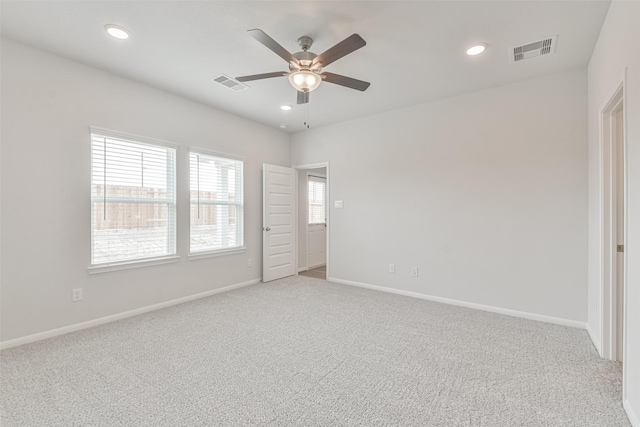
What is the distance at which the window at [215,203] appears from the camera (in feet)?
13.6

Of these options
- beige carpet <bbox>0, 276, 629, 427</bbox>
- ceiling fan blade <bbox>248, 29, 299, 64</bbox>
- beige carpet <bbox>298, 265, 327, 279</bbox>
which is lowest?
beige carpet <bbox>0, 276, 629, 427</bbox>

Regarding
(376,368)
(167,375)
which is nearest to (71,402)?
(167,375)

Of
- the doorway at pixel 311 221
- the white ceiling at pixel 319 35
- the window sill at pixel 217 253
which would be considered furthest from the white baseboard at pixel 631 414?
the window sill at pixel 217 253

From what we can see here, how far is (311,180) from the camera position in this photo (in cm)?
642

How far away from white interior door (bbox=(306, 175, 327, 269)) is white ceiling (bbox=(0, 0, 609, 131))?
305cm

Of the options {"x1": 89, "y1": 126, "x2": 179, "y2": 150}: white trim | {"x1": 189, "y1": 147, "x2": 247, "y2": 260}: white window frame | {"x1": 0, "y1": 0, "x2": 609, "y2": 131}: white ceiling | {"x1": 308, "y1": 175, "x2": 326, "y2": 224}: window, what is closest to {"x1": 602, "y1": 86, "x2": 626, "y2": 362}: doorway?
{"x1": 0, "y1": 0, "x2": 609, "y2": 131}: white ceiling

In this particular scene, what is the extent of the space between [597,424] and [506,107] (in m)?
A: 3.17

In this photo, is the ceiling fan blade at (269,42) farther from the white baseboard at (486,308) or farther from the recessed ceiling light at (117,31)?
the white baseboard at (486,308)

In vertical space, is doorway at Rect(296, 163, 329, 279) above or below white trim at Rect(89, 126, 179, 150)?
below

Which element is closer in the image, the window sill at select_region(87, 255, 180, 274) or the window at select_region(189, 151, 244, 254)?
the window sill at select_region(87, 255, 180, 274)

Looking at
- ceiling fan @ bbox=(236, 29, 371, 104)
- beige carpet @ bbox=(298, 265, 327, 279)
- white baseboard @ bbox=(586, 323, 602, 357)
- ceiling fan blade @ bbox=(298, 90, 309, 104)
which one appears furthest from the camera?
beige carpet @ bbox=(298, 265, 327, 279)

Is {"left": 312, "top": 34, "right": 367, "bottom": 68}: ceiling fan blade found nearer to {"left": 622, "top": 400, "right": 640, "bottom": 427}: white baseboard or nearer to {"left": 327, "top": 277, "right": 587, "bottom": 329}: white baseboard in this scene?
{"left": 622, "top": 400, "right": 640, "bottom": 427}: white baseboard

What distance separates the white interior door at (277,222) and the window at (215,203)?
0.44 meters

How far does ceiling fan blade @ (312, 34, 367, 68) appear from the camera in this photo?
2041 millimetres
